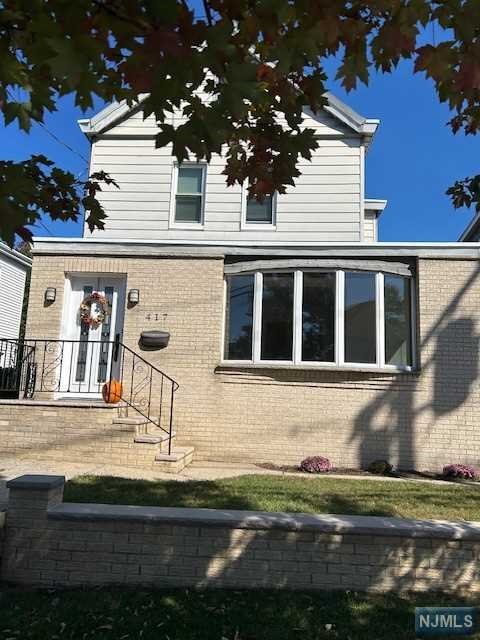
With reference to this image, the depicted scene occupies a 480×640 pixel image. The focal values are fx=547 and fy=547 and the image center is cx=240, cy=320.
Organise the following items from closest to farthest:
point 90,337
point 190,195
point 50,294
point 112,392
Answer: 1. point 112,392
2. point 50,294
3. point 90,337
4. point 190,195

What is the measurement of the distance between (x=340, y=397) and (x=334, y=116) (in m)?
6.31

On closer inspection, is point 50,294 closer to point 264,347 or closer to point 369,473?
point 264,347

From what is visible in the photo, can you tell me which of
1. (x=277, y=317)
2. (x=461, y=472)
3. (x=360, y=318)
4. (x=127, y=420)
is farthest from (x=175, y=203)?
(x=461, y=472)

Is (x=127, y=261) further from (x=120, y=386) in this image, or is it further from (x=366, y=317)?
(x=366, y=317)

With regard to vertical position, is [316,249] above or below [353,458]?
above

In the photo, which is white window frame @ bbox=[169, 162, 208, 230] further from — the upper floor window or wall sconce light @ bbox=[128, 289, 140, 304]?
wall sconce light @ bbox=[128, 289, 140, 304]

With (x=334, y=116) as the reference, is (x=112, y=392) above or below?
below

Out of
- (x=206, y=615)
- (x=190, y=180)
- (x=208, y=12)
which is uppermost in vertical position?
(x=190, y=180)

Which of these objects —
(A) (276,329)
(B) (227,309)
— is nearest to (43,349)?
(B) (227,309)

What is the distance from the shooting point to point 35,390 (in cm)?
1002

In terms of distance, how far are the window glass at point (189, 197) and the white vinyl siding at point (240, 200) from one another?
0.69 feet

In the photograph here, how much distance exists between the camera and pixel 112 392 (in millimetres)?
9328

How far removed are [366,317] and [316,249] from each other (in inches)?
59.9

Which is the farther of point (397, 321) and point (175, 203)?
point (175, 203)
